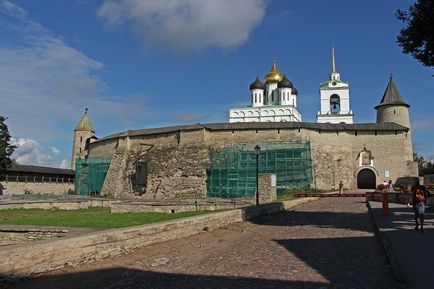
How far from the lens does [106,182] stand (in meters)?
46.3

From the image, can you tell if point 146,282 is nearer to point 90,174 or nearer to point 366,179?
point 366,179

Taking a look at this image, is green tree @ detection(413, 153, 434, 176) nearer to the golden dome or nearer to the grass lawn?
the golden dome

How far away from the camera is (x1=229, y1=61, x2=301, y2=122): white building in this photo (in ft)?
198

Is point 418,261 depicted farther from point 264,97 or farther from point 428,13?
point 264,97

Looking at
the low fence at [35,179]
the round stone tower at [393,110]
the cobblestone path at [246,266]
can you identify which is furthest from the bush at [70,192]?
the cobblestone path at [246,266]

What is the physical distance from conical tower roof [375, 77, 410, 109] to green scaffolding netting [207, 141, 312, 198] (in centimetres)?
1364

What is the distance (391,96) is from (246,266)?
4431 centimetres

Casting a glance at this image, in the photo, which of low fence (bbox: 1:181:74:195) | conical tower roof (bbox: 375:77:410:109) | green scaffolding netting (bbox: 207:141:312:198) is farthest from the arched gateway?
low fence (bbox: 1:181:74:195)

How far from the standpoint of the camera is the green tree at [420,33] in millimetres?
10727

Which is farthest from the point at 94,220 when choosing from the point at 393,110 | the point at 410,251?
the point at 393,110

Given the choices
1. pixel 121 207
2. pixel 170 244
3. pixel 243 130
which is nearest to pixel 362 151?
pixel 243 130

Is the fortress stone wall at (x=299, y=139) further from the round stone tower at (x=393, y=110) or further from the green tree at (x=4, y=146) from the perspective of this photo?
the green tree at (x=4, y=146)

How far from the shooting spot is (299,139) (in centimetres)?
3888

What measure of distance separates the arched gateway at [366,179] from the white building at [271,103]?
62.1 ft
